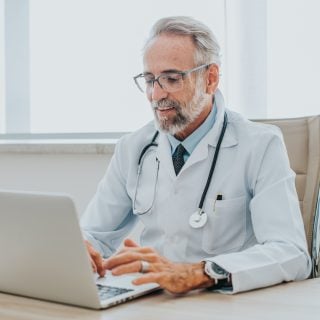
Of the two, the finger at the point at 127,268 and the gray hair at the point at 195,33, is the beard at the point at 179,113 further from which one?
the finger at the point at 127,268

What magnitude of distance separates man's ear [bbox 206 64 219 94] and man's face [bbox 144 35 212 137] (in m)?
0.03

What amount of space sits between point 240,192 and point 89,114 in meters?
1.54

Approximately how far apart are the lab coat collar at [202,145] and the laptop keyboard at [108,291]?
56cm

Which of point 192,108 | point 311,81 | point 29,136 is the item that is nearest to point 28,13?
point 29,136

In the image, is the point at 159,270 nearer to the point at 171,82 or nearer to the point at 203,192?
the point at 203,192

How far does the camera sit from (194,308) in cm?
125

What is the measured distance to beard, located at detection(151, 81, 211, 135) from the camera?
1895 millimetres

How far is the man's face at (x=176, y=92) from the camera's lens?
186cm

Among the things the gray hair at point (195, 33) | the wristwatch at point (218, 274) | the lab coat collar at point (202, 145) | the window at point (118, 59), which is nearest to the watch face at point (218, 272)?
the wristwatch at point (218, 274)

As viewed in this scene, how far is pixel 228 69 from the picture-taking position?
2.80 m

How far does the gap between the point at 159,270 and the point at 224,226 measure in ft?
1.50

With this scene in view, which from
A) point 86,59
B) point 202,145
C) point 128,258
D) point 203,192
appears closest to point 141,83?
point 202,145

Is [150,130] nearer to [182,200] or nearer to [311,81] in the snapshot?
[182,200]

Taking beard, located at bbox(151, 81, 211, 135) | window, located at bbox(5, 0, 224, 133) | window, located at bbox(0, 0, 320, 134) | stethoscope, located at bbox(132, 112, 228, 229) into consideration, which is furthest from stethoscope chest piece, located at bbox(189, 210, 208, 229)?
window, located at bbox(5, 0, 224, 133)
